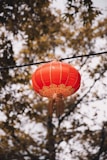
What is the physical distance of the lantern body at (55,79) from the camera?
4289 mm

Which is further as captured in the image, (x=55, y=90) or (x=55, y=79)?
(x=55, y=90)

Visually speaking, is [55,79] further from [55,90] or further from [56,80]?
[55,90]

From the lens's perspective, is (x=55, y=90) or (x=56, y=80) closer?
(x=56, y=80)

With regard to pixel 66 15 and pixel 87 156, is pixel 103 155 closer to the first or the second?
pixel 87 156

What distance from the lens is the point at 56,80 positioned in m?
4.30

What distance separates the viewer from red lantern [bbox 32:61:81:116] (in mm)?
4289

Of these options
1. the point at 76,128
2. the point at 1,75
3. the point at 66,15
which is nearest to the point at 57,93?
the point at 66,15

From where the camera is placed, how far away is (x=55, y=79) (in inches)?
169

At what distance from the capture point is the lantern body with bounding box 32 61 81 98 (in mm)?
4289

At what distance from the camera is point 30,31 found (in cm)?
655

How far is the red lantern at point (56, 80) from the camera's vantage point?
4289mm

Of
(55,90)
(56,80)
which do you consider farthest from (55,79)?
(55,90)

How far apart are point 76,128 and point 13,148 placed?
2418 mm

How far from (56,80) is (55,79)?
2 centimetres
